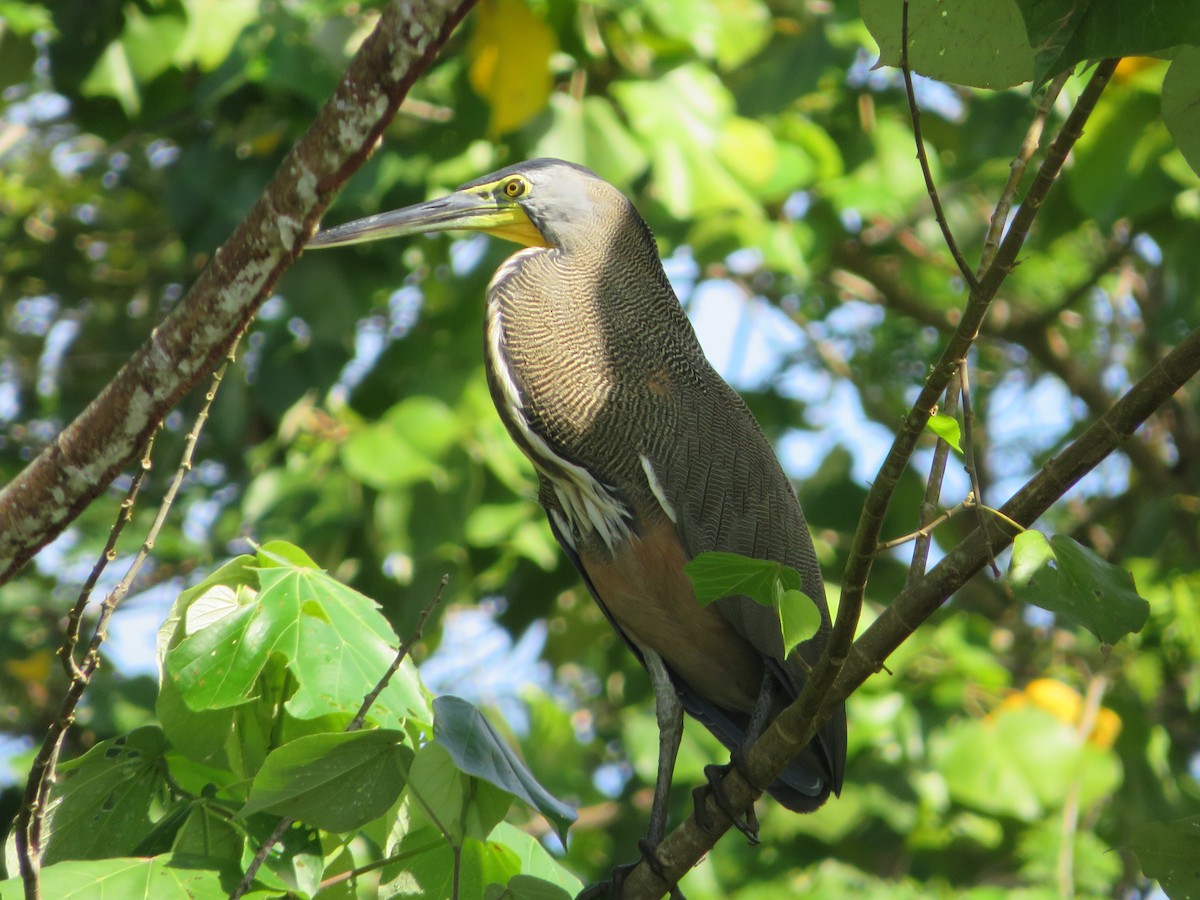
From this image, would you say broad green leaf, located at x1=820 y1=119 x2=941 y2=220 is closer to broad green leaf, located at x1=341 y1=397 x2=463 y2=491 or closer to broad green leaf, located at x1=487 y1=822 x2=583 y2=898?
broad green leaf, located at x1=341 y1=397 x2=463 y2=491

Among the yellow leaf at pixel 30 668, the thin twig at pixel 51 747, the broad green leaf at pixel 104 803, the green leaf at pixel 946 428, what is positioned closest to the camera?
the green leaf at pixel 946 428

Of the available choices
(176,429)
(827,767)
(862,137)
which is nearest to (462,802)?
(827,767)

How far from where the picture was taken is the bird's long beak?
8.80ft

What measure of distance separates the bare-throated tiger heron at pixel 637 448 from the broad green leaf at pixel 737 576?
0.84 metres

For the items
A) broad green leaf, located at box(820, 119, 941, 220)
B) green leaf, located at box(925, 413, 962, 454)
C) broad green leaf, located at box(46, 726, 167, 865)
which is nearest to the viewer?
green leaf, located at box(925, 413, 962, 454)

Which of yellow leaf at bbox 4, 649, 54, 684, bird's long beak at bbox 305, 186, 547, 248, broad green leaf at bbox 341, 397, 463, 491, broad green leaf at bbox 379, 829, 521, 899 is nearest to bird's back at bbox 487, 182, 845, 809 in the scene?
bird's long beak at bbox 305, 186, 547, 248

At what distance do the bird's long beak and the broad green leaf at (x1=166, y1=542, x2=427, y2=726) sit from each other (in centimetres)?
99

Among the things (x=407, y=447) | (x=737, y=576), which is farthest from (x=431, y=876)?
(x=407, y=447)

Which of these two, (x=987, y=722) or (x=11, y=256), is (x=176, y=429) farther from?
(x=987, y=722)

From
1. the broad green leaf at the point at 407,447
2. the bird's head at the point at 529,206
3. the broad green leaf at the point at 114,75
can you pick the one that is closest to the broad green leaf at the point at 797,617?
the bird's head at the point at 529,206

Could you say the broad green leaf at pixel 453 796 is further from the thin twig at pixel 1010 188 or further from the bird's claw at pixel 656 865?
the thin twig at pixel 1010 188

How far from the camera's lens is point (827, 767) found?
2.58 m

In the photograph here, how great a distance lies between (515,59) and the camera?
367cm

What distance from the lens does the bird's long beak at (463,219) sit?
8.80 ft
